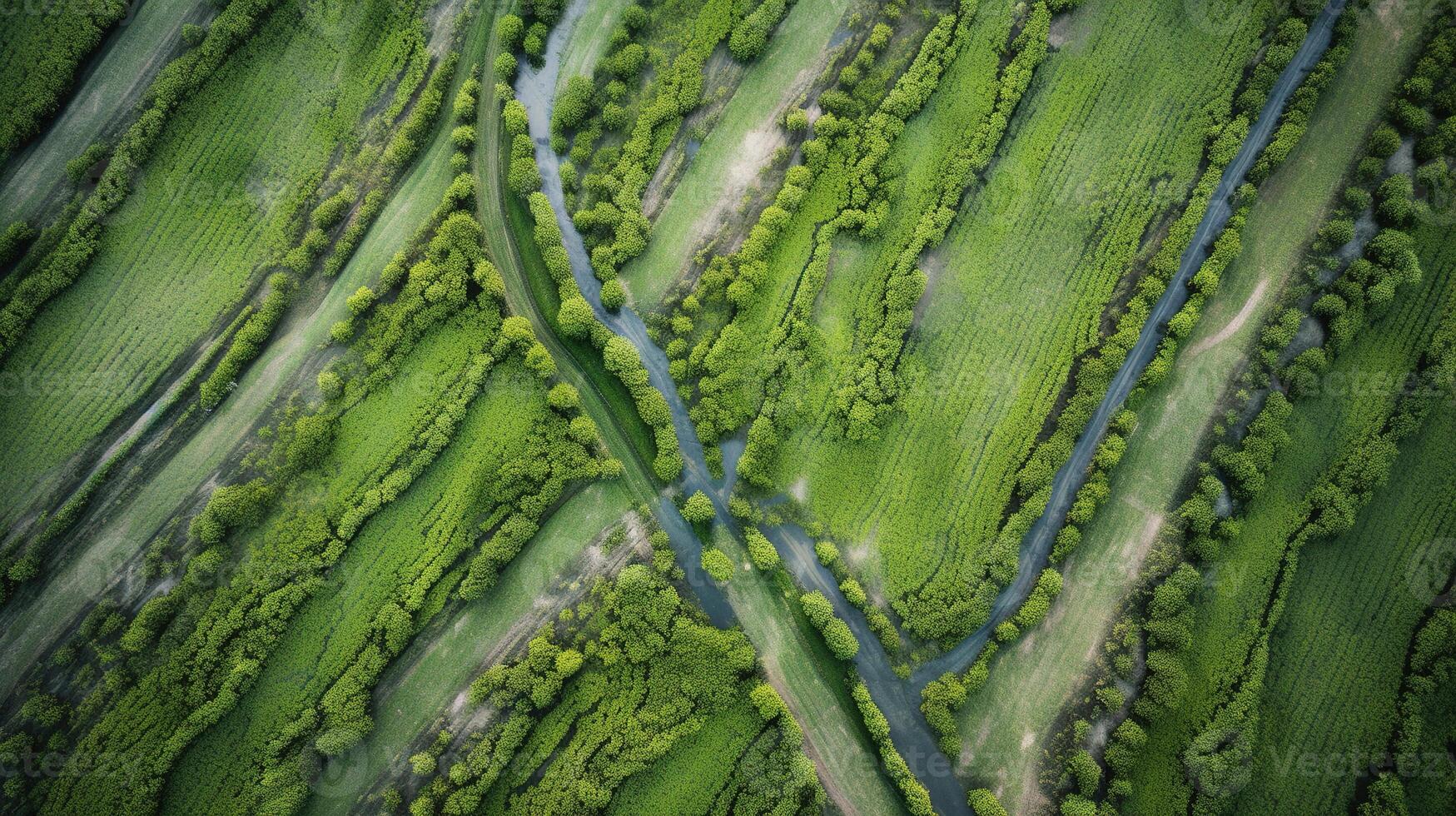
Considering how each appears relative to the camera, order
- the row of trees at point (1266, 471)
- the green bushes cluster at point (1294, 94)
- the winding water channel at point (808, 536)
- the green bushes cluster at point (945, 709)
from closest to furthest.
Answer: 1. the row of trees at point (1266, 471)
2. the green bushes cluster at point (945, 709)
3. the winding water channel at point (808, 536)
4. the green bushes cluster at point (1294, 94)

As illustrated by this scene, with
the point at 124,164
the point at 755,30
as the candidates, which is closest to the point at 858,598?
the point at 755,30

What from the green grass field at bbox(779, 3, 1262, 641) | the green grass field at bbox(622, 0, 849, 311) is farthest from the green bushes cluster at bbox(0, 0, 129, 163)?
the green grass field at bbox(779, 3, 1262, 641)

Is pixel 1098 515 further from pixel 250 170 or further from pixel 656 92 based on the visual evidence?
pixel 250 170

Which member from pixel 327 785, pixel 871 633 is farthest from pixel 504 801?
pixel 871 633

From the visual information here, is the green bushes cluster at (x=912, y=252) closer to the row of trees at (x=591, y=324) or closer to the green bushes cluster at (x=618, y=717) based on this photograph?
the row of trees at (x=591, y=324)

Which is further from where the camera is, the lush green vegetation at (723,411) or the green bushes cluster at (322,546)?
the lush green vegetation at (723,411)

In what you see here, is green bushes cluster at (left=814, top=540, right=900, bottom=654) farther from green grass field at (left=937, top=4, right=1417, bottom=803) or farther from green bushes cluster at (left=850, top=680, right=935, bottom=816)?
green grass field at (left=937, top=4, right=1417, bottom=803)

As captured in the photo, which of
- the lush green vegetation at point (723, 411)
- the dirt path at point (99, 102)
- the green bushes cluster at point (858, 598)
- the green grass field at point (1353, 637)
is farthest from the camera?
the dirt path at point (99, 102)

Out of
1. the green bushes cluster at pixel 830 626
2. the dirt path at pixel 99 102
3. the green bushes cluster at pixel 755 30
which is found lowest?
the green bushes cluster at pixel 830 626

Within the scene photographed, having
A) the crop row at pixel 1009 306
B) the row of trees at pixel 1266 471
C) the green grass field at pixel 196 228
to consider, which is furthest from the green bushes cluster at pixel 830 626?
the green grass field at pixel 196 228
